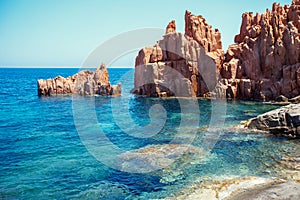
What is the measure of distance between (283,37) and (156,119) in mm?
33489

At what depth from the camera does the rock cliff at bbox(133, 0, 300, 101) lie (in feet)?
190

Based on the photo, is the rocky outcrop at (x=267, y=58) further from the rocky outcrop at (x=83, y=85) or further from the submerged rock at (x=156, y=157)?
the submerged rock at (x=156, y=157)

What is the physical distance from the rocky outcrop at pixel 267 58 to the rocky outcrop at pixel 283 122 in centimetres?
2486

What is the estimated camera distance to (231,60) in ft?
217

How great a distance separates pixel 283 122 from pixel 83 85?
2299 inches

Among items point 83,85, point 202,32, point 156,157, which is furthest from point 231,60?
point 156,157

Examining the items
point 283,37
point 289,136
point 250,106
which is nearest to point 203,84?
point 250,106

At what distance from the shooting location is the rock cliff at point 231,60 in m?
57.9

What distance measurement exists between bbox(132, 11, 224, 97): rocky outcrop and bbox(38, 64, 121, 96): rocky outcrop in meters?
11.0

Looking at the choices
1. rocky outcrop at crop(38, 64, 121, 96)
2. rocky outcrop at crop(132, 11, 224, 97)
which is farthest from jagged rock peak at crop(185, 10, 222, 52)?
rocky outcrop at crop(38, 64, 121, 96)

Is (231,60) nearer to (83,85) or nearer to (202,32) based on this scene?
(202,32)

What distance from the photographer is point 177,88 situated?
68438 millimetres

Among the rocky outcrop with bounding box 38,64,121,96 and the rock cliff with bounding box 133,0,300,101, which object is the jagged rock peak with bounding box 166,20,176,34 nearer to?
the rock cliff with bounding box 133,0,300,101

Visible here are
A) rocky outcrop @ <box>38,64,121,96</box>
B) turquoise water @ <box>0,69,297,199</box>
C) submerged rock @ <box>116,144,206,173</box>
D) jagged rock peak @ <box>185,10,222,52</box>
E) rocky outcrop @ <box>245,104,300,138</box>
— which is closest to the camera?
turquoise water @ <box>0,69,297,199</box>
